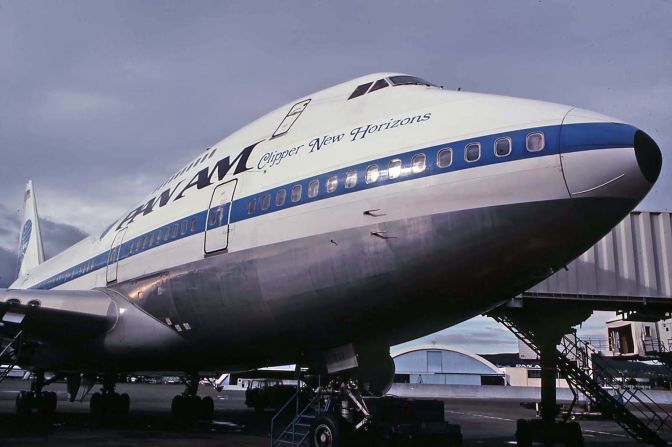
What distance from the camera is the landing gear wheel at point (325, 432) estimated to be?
404 inches

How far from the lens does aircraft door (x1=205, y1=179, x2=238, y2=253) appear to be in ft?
41.2

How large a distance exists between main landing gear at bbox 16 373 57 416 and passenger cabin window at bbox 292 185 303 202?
48.9 ft

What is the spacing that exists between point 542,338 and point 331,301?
10188 millimetres

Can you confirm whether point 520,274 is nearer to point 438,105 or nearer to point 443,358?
point 438,105

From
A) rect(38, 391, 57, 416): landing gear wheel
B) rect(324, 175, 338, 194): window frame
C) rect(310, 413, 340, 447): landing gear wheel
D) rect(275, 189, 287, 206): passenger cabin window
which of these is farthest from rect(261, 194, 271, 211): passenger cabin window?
rect(38, 391, 57, 416): landing gear wheel

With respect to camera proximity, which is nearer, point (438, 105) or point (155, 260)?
point (438, 105)

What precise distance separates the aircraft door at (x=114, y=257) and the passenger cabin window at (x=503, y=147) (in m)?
11.3

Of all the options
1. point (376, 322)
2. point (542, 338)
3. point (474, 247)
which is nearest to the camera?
point (474, 247)

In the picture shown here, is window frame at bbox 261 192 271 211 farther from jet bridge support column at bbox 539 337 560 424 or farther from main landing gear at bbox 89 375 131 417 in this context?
main landing gear at bbox 89 375 131 417

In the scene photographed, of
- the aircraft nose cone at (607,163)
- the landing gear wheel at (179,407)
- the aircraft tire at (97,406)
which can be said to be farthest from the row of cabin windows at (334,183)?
the aircraft tire at (97,406)

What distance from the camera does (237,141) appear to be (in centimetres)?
1444

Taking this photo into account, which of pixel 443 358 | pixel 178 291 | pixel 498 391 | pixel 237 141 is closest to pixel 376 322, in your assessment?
pixel 178 291

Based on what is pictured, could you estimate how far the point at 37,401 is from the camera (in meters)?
21.9

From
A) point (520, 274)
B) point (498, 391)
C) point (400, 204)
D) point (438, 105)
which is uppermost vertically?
point (438, 105)
